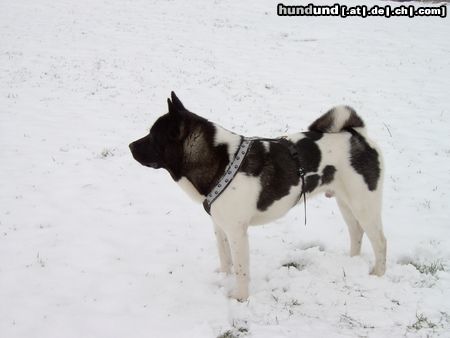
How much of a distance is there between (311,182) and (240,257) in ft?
3.58

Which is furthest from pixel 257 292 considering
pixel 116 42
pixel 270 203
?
pixel 116 42

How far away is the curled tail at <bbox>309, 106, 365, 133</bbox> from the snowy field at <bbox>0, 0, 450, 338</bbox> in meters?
1.65

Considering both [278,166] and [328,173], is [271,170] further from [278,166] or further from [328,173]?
[328,173]

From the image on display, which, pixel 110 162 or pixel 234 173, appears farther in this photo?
pixel 110 162

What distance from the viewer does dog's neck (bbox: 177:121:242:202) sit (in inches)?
150

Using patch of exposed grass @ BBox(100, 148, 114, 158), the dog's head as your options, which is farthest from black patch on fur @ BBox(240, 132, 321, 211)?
patch of exposed grass @ BBox(100, 148, 114, 158)

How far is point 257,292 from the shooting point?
4.22 metres

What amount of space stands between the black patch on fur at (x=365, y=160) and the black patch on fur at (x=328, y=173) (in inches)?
8.8

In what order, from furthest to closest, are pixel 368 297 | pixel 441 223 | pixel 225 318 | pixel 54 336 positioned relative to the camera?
1. pixel 441 223
2. pixel 368 297
3. pixel 225 318
4. pixel 54 336

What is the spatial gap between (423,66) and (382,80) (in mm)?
2494

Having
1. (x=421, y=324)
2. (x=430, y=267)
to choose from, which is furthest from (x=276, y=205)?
(x=430, y=267)

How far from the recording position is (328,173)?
415cm

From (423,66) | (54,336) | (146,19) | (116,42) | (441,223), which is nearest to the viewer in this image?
(54,336)

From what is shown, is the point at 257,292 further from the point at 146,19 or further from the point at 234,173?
the point at 146,19
